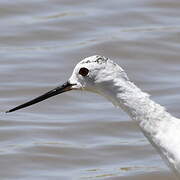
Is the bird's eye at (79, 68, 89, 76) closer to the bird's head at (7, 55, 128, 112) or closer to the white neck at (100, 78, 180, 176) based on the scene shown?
the bird's head at (7, 55, 128, 112)

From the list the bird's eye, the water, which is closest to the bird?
the bird's eye

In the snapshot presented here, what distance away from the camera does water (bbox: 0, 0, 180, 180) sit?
970 centimetres

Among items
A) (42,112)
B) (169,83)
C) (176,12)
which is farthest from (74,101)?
(176,12)

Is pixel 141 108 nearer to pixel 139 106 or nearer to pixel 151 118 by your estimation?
pixel 139 106

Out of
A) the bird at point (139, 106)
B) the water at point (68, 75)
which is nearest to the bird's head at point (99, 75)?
the bird at point (139, 106)

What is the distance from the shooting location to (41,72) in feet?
39.0

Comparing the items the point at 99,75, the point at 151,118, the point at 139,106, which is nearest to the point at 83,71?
the point at 99,75

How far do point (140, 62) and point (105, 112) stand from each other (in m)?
1.59

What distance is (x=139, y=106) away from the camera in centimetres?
772

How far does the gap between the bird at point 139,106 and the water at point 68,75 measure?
1.69 meters

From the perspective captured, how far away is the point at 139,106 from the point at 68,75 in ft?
13.6

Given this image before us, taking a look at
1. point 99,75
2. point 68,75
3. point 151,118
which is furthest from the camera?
point 68,75

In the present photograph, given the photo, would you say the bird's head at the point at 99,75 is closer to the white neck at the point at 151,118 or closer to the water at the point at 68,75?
the white neck at the point at 151,118

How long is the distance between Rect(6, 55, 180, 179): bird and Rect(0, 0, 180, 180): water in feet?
5.55
